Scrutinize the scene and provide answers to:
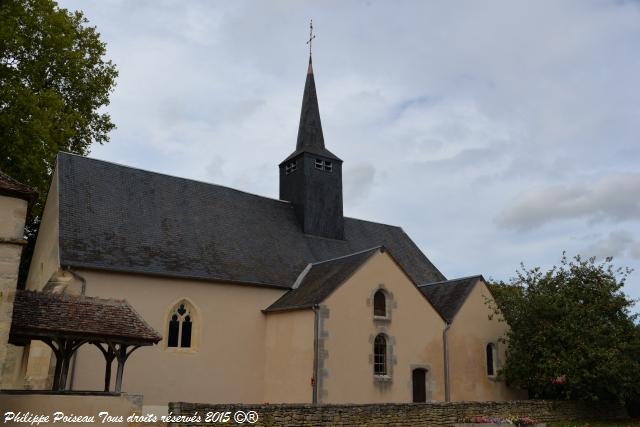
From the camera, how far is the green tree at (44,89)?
2027 centimetres

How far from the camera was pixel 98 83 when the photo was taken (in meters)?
23.8

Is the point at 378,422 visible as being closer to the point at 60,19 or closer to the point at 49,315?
the point at 49,315

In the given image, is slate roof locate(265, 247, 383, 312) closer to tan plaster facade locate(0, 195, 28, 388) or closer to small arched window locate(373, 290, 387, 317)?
small arched window locate(373, 290, 387, 317)

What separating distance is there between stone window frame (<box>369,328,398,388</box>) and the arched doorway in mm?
987

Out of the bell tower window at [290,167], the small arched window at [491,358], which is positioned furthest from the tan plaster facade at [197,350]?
the small arched window at [491,358]

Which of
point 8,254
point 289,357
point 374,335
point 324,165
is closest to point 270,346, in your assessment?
point 289,357

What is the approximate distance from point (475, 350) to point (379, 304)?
439cm

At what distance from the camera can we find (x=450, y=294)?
2186 cm

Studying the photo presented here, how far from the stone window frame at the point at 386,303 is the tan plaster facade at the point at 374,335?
0.11ft

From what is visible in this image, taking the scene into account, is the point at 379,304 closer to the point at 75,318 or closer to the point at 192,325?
the point at 192,325

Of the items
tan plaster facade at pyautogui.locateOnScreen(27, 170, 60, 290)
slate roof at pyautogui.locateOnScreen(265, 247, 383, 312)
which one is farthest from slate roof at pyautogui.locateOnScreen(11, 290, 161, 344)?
slate roof at pyautogui.locateOnScreen(265, 247, 383, 312)

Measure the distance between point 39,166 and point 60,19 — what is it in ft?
19.6


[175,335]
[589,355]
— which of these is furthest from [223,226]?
[589,355]

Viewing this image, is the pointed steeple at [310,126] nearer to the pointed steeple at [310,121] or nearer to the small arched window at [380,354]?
the pointed steeple at [310,121]
